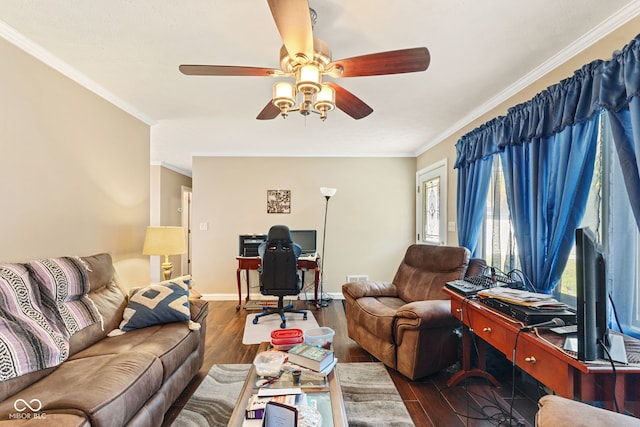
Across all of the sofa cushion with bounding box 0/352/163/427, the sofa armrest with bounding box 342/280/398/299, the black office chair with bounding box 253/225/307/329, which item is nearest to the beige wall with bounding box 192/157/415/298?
the black office chair with bounding box 253/225/307/329

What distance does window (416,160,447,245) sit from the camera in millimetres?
3822

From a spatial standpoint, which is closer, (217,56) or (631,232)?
(631,232)

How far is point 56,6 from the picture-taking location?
5.07ft

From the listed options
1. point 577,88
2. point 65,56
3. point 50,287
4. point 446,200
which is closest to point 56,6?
point 65,56

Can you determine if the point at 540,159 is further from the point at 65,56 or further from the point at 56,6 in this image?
the point at 65,56

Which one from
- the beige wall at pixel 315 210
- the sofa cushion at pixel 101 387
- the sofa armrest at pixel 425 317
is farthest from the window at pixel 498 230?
the sofa cushion at pixel 101 387

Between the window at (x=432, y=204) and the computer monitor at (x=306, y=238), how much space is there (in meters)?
1.66

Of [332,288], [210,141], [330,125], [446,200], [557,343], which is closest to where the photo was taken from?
[557,343]

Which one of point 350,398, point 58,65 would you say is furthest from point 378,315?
point 58,65

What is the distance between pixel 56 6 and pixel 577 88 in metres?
2.92

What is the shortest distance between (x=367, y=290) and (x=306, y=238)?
174 cm

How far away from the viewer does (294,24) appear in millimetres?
1169

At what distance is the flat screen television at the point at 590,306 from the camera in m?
1.13

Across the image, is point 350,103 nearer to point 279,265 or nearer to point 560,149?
point 560,149
